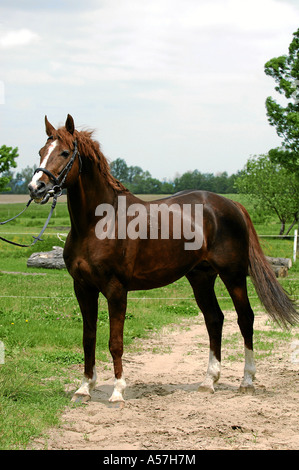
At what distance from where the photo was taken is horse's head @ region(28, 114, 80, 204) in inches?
162

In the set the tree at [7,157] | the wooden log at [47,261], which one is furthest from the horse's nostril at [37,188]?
the tree at [7,157]

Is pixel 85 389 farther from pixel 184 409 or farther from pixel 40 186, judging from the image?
pixel 40 186

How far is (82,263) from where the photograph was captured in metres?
4.50

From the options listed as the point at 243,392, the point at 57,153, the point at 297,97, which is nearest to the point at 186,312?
the point at 243,392

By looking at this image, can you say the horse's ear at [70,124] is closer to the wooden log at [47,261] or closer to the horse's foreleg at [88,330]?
the horse's foreleg at [88,330]

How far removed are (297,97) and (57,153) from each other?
1618 centimetres

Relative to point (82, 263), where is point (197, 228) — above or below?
above

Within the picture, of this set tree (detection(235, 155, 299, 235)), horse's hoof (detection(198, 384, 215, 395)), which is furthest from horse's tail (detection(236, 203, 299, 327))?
tree (detection(235, 155, 299, 235))

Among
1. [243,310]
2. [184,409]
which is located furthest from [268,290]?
[184,409]

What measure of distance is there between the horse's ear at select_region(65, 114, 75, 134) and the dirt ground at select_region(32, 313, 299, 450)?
8.00 ft

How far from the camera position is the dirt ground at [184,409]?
3.65 m

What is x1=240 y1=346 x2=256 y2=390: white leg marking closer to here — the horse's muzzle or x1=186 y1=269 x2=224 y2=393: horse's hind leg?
x1=186 y1=269 x2=224 y2=393: horse's hind leg

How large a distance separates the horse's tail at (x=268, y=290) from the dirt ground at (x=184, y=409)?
702mm
